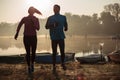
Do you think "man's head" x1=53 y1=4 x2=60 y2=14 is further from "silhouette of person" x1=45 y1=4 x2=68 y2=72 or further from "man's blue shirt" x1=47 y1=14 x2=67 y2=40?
"man's blue shirt" x1=47 y1=14 x2=67 y2=40

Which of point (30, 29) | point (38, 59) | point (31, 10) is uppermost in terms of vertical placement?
point (31, 10)

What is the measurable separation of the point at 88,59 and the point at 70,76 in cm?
1545

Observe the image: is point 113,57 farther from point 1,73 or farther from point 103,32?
point 103,32

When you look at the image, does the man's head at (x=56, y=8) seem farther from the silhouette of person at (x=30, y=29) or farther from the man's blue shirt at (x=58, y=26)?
the silhouette of person at (x=30, y=29)

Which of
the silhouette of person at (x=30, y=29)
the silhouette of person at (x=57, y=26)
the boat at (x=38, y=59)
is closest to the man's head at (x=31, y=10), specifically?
the silhouette of person at (x=30, y=29)

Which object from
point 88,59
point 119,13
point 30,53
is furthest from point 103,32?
point 30,53

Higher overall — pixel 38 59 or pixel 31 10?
pixel 31 10

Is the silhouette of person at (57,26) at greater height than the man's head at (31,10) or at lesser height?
lesser

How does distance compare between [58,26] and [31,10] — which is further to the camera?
[58,26]

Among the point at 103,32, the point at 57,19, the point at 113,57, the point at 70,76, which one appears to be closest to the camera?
the point at 70,76

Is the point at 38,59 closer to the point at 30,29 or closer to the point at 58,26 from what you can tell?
the point at 58,26

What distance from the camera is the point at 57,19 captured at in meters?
14.4

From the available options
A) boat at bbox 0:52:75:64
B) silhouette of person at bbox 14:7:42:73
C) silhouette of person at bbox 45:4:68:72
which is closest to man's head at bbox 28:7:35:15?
silhouette of person at bbox 14:7:42:73

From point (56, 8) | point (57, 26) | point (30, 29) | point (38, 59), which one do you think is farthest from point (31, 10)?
point (38, 59)
